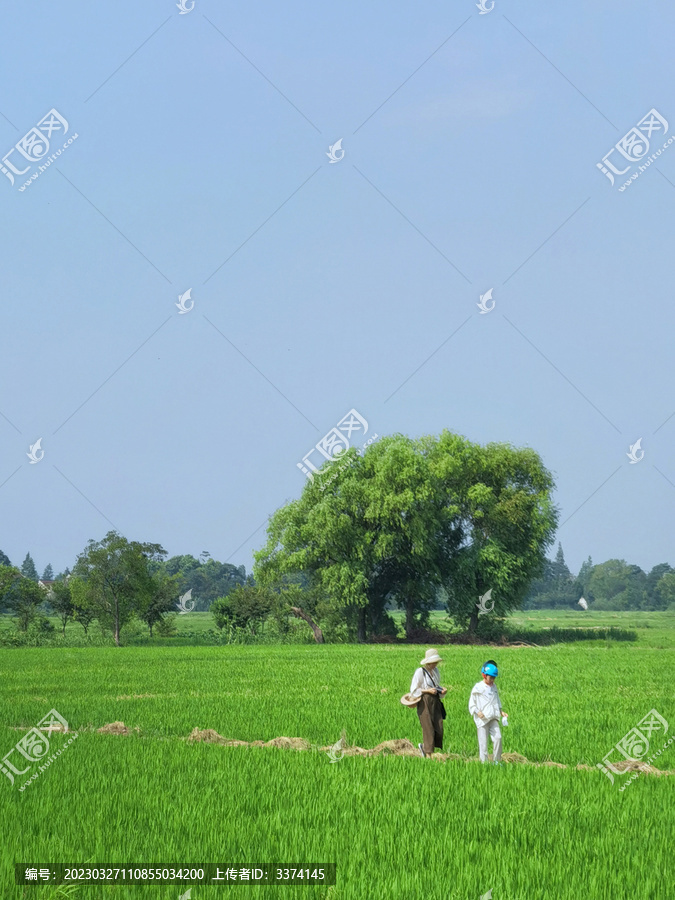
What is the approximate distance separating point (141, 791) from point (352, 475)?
149 ft

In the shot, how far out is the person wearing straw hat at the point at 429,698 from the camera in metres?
13.1

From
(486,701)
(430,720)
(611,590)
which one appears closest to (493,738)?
(430,720)

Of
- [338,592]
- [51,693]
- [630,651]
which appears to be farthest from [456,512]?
[51,693]

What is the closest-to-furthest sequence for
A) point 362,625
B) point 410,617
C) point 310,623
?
point 362,625
point 410,617
point 310,623

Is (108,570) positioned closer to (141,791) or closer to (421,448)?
(421,448)

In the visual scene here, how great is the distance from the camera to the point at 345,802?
10656 mm

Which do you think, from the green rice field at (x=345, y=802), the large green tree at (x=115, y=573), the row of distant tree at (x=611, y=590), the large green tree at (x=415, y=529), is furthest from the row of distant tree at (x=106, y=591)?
the row of distant tree at (x=611, y=590)

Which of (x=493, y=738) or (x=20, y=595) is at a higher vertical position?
(x=20, y=595)

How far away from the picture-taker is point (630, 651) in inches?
1795

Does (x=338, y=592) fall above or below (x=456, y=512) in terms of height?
below

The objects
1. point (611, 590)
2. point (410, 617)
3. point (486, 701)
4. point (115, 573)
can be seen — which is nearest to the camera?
point (486, 701)

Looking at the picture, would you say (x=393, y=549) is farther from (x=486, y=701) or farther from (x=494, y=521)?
(x=486, y=701)

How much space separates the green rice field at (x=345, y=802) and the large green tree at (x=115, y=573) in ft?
88.0

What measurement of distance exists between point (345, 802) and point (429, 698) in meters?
2.80
